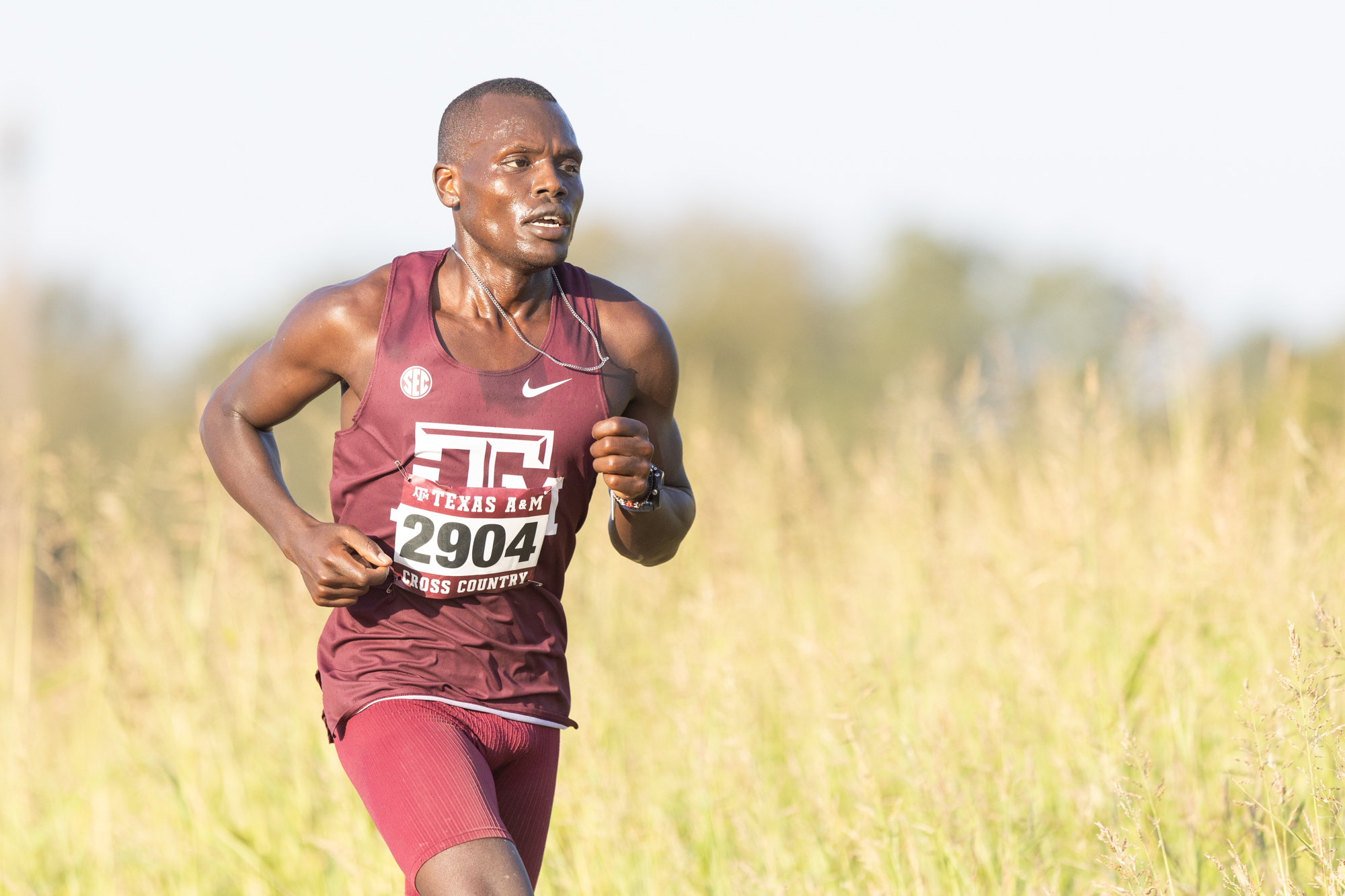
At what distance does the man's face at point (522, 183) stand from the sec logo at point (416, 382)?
312 mm

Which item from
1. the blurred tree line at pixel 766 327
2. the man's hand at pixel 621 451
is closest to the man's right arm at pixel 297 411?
the man's hand at pixel 621 451

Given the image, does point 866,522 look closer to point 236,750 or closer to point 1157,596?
point 1157,596

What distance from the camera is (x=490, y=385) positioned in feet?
8.46

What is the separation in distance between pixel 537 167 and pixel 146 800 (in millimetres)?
2901

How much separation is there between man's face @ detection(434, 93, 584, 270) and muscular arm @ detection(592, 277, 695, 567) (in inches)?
8.9

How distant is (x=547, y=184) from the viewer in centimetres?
260

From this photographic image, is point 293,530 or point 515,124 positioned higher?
point 515,124

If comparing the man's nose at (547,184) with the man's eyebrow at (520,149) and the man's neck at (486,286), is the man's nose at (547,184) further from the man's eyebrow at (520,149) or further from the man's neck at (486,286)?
the man's neck at (486,286)

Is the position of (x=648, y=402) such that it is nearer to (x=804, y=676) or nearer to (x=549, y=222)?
(x=549, y=222)

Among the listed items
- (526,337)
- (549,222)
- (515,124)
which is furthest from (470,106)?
(526,337)

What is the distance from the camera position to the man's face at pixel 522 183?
262cm

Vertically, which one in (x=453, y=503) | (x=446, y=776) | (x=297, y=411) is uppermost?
(x=297, y=411)

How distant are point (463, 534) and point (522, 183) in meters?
0.74

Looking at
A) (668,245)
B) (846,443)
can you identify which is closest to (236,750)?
(846,443)
